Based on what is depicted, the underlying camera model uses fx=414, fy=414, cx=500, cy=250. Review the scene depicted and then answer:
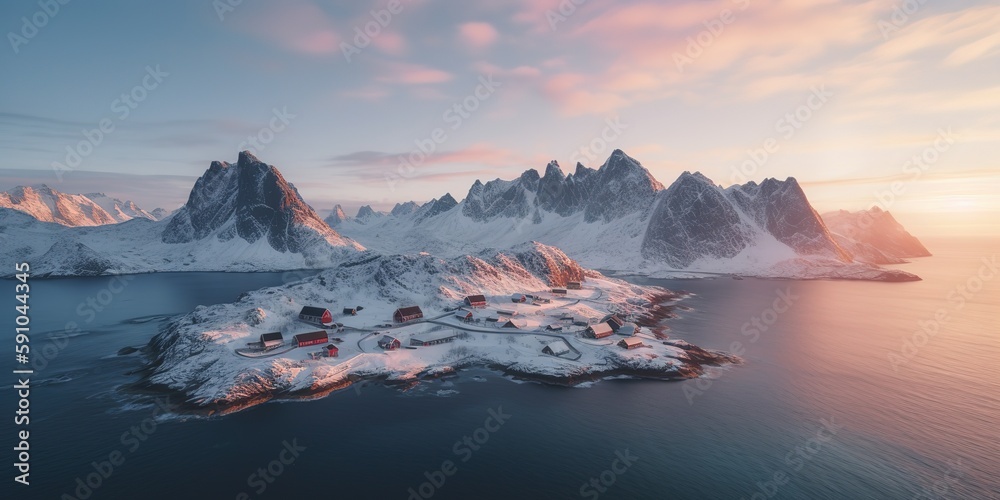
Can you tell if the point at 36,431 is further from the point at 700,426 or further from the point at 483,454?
the point at 700,426

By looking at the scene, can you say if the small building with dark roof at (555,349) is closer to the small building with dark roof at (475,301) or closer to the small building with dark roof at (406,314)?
the small building with dark roof at (475,301)

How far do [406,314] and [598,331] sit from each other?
4525cm

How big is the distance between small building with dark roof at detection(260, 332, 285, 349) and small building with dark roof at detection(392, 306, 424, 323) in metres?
25.6

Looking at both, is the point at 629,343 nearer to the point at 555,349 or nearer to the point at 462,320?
the point at 555,349

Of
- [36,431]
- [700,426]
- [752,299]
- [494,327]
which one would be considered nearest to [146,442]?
[36,431]

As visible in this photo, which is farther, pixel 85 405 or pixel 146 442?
pixel 85 405

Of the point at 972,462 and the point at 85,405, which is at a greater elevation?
the point at 85,405

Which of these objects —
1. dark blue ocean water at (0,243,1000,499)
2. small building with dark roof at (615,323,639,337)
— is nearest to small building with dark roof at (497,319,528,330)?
small building with dark roof at (615,323,639,337)

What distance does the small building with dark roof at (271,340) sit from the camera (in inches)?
3098

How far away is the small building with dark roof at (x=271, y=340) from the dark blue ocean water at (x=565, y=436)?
782 inches

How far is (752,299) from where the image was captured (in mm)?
154750

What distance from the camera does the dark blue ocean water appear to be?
145 ft

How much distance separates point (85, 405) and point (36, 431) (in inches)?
287

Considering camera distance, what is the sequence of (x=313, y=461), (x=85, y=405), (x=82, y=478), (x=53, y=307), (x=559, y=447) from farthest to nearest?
(x=53, y=307), (x=85, y=405), (x=559, y=447), (x=313, y=461), (x=82, y=478)
